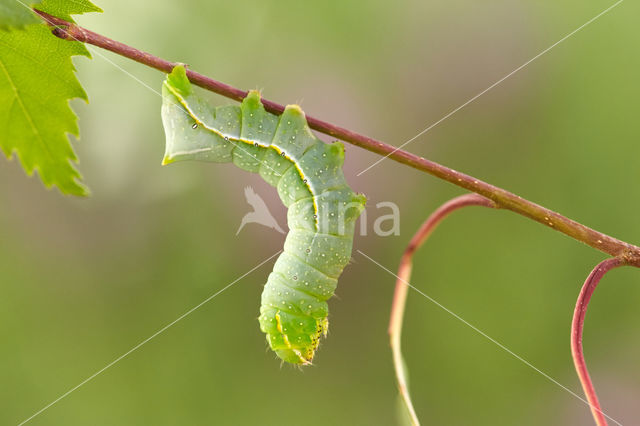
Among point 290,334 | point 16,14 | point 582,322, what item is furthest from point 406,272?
point 16,14

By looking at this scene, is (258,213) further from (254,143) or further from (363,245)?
(254,143)

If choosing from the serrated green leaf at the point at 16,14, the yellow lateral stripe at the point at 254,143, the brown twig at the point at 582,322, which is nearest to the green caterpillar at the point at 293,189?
the yellow lateral stripe at the point at 254,143

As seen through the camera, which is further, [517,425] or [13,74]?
[517,425]

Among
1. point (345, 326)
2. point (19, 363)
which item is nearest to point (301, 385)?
point (345, 326)

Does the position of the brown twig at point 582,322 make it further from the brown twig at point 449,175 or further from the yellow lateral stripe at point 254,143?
the yellow lateral stripe at point 254,143

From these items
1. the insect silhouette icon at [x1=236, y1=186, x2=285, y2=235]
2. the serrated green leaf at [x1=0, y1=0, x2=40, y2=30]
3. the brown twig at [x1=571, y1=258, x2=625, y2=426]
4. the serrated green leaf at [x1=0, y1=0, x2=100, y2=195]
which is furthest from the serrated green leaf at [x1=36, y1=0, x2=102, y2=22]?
the insect silhouette icon at [x1=236, y1=186, x2=285, y2=235]

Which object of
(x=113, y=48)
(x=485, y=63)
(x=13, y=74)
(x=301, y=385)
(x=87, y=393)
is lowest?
(x=87, y=393)

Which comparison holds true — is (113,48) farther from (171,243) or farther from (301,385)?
(301,385)
